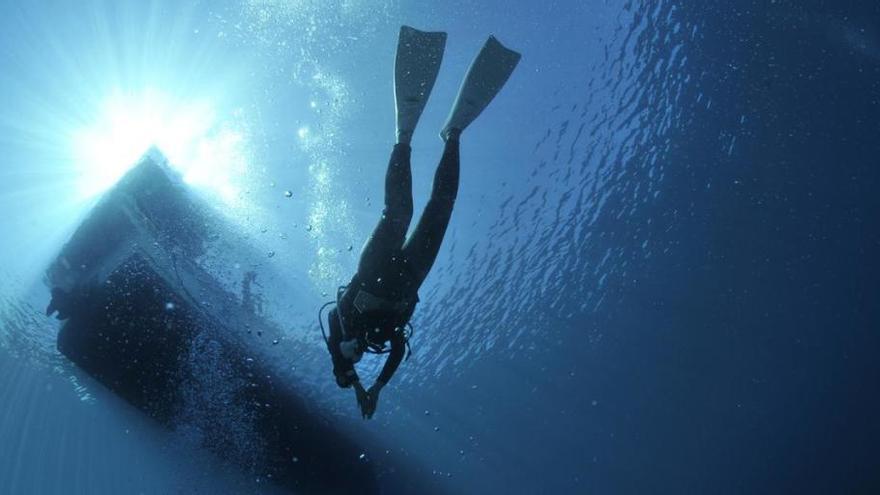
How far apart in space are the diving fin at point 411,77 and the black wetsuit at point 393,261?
267 millimetres

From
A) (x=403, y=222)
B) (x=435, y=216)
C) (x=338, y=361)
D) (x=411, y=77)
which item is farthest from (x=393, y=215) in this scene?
(x=338, y=361)

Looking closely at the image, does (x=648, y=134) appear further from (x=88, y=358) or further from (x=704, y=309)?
(x=88, y=358)

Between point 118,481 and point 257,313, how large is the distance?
3121 centimetres

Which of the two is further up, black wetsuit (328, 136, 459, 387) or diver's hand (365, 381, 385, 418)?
black wetsuit (328, 136, 459, 387)

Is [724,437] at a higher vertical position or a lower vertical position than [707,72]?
lower

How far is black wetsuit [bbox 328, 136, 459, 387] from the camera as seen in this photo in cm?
494

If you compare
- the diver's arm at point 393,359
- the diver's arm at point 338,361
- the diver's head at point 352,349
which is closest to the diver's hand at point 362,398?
the diver's arm at point 338,361

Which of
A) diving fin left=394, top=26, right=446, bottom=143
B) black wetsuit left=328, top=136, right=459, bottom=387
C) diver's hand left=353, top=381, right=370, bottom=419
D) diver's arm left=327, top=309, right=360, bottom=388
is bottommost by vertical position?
diver's hand left=353, top=381, right=370, bottom=419

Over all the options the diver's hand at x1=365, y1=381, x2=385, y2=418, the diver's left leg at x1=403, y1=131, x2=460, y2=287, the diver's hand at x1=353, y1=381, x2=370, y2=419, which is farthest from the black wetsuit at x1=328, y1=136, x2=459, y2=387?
the diver's hand at x1=365, y1=381, x2=385, y2=418

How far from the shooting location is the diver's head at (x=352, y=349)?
5.09m

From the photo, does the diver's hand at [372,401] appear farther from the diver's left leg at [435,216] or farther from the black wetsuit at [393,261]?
the diver's left leg at [435,216]

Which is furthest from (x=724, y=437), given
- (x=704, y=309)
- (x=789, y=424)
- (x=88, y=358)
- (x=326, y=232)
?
(x=88, y=358)

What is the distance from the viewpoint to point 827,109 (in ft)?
40.0

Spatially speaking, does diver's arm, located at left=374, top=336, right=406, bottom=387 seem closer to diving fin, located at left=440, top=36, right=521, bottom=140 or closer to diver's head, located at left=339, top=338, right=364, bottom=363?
diver's head, located at left=339, top=338, right=364, bottom=363
